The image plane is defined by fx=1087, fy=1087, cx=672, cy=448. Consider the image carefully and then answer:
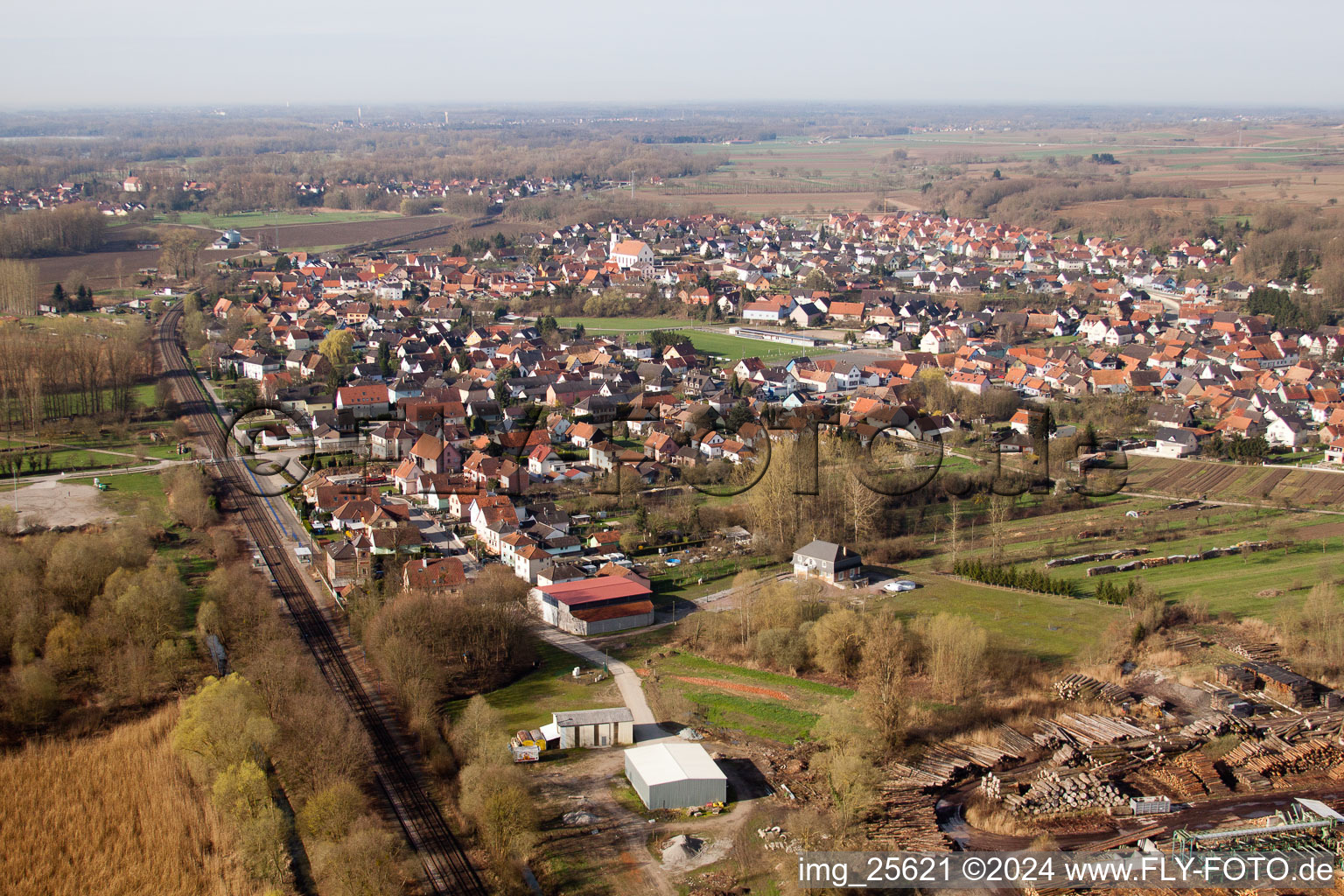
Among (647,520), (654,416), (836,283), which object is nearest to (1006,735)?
(647,520)

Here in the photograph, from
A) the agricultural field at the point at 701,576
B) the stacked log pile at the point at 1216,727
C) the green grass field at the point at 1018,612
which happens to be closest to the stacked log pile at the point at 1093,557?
the green grass field at the point at 1018,612

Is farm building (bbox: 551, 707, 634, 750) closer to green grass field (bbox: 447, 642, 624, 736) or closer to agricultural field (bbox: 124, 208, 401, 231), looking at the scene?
green grass field (bbox: 447, 642, 624, 736)

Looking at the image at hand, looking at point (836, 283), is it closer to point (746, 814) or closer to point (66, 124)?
point (746, 814)

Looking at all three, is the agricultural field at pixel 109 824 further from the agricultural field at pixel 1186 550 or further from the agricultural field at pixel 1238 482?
the agricultural field at pixel 1238 482

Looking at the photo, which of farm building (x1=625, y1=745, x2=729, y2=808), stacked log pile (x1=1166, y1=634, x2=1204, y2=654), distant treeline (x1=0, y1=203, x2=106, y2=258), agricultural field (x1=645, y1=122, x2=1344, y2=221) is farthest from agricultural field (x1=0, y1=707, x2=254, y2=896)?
agricultural field (x1=645, y1=122, x2=1344, y2=221)

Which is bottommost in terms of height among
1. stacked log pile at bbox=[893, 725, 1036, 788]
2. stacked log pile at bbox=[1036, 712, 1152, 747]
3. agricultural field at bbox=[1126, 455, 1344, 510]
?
stacked log pile at bbox=[893, 725, 1036, 788]

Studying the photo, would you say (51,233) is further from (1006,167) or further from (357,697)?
(1006,167)
